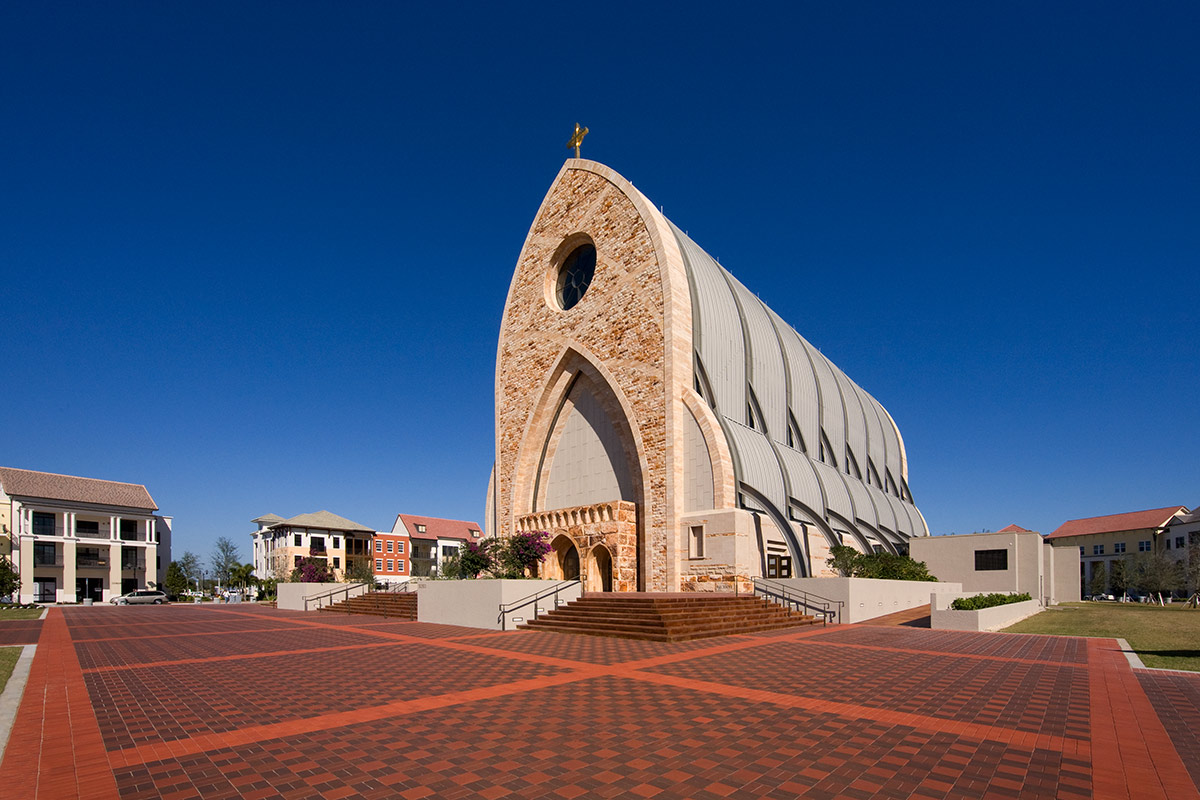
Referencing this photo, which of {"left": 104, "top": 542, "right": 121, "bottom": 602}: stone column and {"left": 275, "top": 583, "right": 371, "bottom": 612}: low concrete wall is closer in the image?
{"left": 275, "top": 583, "right": 371, "bottom": 612}: low concrete wall

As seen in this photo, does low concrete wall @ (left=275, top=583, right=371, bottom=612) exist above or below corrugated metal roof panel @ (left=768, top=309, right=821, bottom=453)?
below

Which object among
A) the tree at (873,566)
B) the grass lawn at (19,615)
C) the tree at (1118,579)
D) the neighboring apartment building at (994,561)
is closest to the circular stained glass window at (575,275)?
the tree at (873,566)

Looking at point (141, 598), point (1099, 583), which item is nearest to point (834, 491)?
point (1099, 583)

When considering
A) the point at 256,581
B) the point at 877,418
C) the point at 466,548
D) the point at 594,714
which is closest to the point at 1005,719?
the point at 594,714

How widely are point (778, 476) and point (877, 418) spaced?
27.0m

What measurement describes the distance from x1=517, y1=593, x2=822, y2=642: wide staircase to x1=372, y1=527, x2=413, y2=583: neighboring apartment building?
176ft

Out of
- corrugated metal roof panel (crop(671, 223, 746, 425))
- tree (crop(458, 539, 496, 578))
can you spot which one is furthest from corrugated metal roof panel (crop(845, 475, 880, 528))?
tree (crop(458, 539, 496, 578))

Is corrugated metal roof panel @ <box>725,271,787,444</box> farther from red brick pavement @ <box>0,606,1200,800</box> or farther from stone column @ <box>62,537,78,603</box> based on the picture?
stone column @ <box>62,537,78,603</box>

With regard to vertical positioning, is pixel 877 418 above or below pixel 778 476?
above

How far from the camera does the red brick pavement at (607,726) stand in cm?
576

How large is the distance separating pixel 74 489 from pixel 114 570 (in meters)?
7.50

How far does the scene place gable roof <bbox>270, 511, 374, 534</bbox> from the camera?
64812mm

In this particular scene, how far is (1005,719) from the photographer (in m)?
8.02

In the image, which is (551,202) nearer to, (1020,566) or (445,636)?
(445,636)
